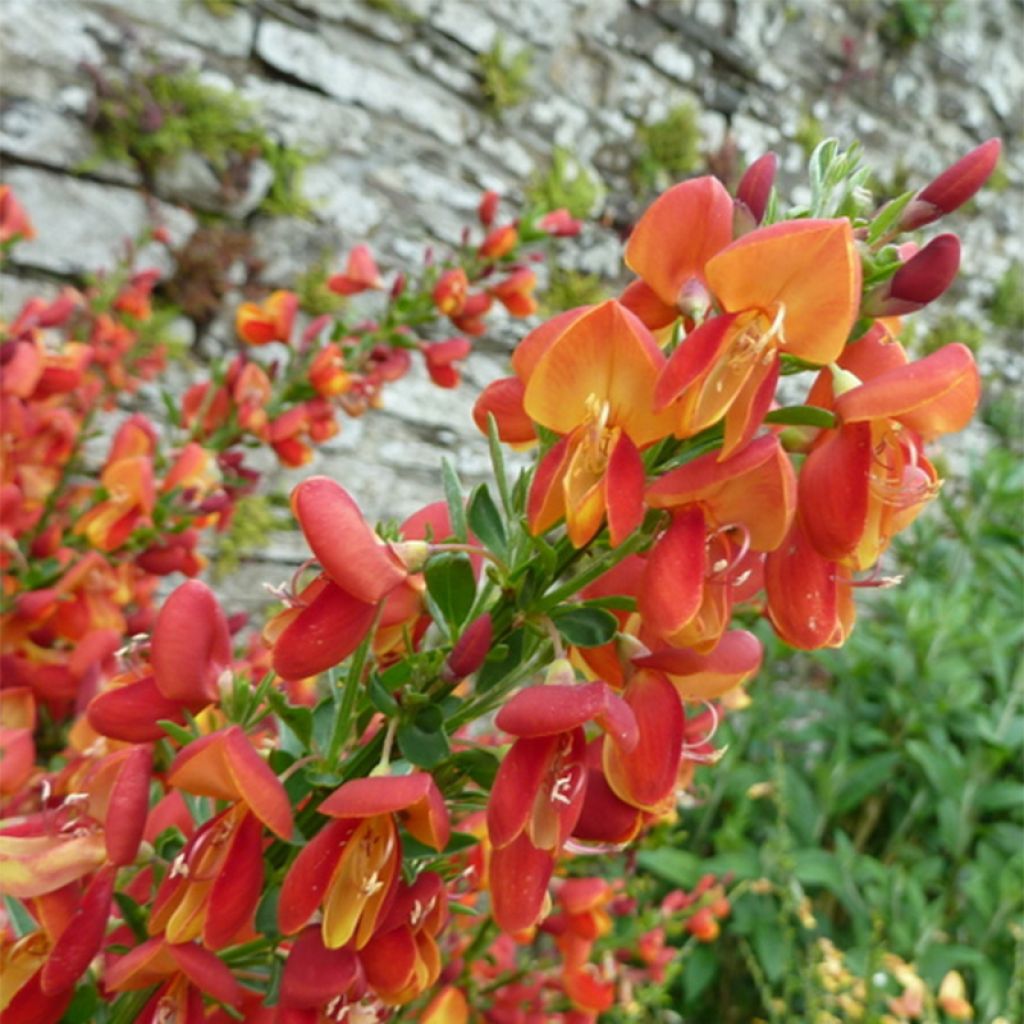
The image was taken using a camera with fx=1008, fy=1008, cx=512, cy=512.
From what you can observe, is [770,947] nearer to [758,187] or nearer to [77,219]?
[758,187]

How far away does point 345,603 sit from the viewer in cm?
43

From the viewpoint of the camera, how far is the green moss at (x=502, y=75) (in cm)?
251

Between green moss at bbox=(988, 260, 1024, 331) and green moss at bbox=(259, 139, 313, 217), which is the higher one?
green moss at bbox=(988, 260, 1024, 331)

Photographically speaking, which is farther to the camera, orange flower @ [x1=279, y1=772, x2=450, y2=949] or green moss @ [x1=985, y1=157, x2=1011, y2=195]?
green moss @ [x1=985, y1=157, x2=1011, y2=195]

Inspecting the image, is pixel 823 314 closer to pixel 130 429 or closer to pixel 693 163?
pixel 130 429

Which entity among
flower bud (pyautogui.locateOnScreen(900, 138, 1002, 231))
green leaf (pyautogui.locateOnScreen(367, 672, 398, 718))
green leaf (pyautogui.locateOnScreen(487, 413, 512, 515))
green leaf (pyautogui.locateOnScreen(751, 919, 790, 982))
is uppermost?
flower bud (pyautogui.locateOnScreen(900, 138, 1002, 231))

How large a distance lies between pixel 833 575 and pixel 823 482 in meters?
0.05

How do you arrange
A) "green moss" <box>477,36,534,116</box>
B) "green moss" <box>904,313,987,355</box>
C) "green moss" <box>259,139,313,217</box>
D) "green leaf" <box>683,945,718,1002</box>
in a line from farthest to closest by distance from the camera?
"green moss" <box>904,313,987,355</box> → "green moss" <box>477,36,534,116</box> → "green moss" <box>259,139,313,217</box> → "green leaf" <box>683,945,718,1002</box>

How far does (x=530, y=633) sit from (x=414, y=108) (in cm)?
225

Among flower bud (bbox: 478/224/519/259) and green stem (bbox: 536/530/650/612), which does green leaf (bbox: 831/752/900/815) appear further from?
green stem (bbox: 536/530/650/612)

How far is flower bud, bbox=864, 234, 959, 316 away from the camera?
→ 418 mm

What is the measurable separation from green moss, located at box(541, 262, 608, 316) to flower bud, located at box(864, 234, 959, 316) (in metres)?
2.35

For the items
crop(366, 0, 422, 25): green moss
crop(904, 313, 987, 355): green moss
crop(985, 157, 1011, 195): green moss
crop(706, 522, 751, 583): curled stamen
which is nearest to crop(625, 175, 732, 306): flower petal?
crop(706, 522, 751, 583): curled stamen

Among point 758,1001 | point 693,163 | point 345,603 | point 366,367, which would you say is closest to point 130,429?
point 366,367
